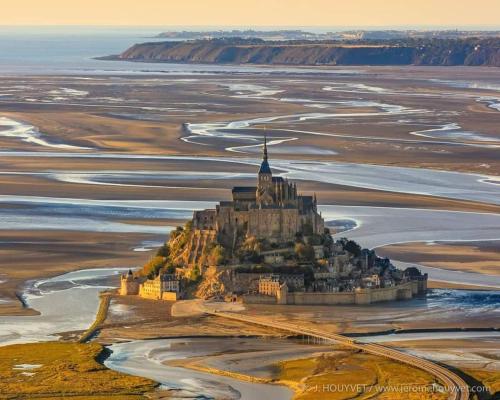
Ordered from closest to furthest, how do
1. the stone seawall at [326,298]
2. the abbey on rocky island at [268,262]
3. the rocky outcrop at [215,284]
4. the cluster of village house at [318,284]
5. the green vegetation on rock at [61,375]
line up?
the green vegetation on rock at [61,375], the stone seawall at [326,298], the cluster of village house at [318,284], the abbey on rocky island at [268,262], the rocky outcrop at [215,284]

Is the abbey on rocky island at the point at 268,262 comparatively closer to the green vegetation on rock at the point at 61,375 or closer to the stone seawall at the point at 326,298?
the stone seawall at the point at 326,298

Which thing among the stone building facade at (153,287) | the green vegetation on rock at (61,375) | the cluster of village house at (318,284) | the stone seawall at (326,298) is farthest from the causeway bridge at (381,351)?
the green vegetation on rock at (61,375)

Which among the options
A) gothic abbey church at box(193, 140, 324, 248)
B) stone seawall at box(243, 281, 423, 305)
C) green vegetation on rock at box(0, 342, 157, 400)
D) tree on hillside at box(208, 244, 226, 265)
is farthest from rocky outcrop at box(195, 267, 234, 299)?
green vegetation on rock at box(0, 342, 157, 400)

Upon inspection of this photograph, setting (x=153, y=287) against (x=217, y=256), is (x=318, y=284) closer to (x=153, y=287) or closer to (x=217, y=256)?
(x=217, y=256)

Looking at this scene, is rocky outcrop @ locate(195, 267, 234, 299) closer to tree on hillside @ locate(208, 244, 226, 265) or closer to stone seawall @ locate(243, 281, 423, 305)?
tree on hillside @ locate(208, 244, 226, 265)

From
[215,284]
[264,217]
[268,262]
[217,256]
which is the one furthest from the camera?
[264,217]

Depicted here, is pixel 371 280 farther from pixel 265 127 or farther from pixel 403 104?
pixel 403 104

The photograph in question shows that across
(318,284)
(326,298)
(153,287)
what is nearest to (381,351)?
(326,298)
